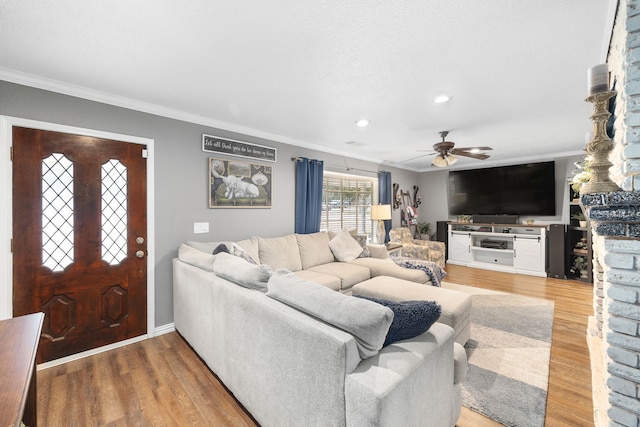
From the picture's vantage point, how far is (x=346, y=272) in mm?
3531

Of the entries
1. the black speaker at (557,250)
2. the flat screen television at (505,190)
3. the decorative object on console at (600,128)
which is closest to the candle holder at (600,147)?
the decorative object on console at (600,128)

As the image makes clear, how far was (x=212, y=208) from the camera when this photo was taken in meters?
3.37

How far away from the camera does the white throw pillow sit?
420 centimetres

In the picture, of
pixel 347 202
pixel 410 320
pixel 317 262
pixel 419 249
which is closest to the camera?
pixel 410 320

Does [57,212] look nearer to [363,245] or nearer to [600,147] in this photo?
[363,245]

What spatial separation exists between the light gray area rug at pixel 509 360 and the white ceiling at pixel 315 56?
2.45 meters

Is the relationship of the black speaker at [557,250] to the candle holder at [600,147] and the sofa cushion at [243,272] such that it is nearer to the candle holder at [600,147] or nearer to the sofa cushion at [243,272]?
the candle holder at [600,147]

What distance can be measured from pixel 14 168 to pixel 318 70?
2560 millimetres

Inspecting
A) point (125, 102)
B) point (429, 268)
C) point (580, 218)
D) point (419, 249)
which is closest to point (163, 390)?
point (125, 102)

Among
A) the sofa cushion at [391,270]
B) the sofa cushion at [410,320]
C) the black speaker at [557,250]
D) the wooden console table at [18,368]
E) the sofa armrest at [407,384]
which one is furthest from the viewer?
the black speaker at [557,250]

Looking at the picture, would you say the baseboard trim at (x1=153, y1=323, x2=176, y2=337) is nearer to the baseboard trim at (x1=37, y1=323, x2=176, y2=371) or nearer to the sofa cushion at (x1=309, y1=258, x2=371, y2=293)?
the baseboard trim at (x1=37, y1=323, x2=176, y2=371)

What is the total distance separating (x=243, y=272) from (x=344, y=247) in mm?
2552

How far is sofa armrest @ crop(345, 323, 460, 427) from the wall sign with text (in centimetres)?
299

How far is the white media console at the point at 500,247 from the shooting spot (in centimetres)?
538
